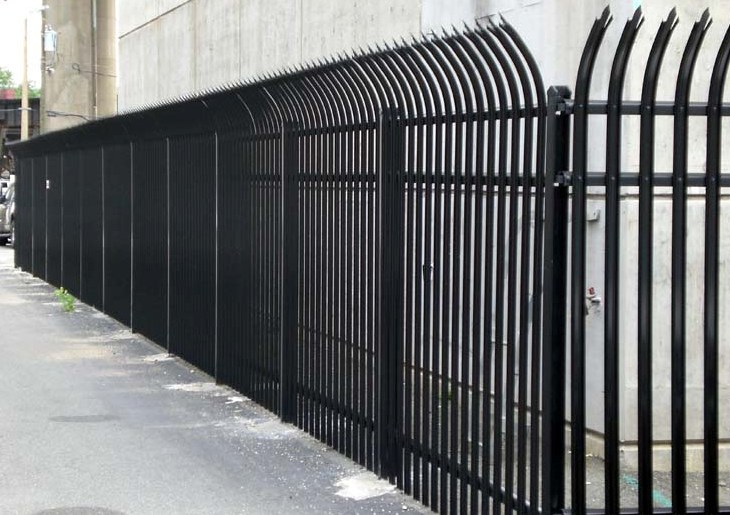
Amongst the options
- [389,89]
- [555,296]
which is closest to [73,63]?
[389,89]

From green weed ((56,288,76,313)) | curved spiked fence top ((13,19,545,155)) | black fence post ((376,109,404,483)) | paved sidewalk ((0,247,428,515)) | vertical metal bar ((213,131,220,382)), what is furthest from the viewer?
green weed ((56,288,76,313))

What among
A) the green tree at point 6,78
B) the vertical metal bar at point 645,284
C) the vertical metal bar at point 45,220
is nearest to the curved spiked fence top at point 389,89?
the vertical metal bar at point 645,284

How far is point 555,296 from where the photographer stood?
17.1 feet

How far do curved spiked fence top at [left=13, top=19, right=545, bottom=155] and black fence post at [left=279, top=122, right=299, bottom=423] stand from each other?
247 mm

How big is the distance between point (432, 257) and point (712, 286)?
1.79 metres

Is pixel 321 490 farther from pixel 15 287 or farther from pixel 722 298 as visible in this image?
pixel 15 287

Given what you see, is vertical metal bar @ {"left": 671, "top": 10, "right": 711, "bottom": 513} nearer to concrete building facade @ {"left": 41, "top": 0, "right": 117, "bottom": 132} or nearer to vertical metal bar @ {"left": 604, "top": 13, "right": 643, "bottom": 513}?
vertical metal bar @ {"left": 604, "top": 13, "right": 643, "bottom": 513}

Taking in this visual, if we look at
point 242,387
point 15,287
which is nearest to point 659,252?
point 242,387

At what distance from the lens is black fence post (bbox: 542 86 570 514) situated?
5156 mm

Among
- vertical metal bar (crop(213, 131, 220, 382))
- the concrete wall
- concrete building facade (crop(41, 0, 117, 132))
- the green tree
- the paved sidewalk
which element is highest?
the green tree

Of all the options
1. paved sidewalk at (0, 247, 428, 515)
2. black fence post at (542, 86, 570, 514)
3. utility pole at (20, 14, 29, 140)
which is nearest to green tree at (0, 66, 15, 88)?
utility pole at (20, 14, 29, 140)

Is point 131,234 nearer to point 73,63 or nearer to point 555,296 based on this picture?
point 555,296

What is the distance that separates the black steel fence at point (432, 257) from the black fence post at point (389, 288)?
0.06 ft

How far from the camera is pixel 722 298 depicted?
771 cm
